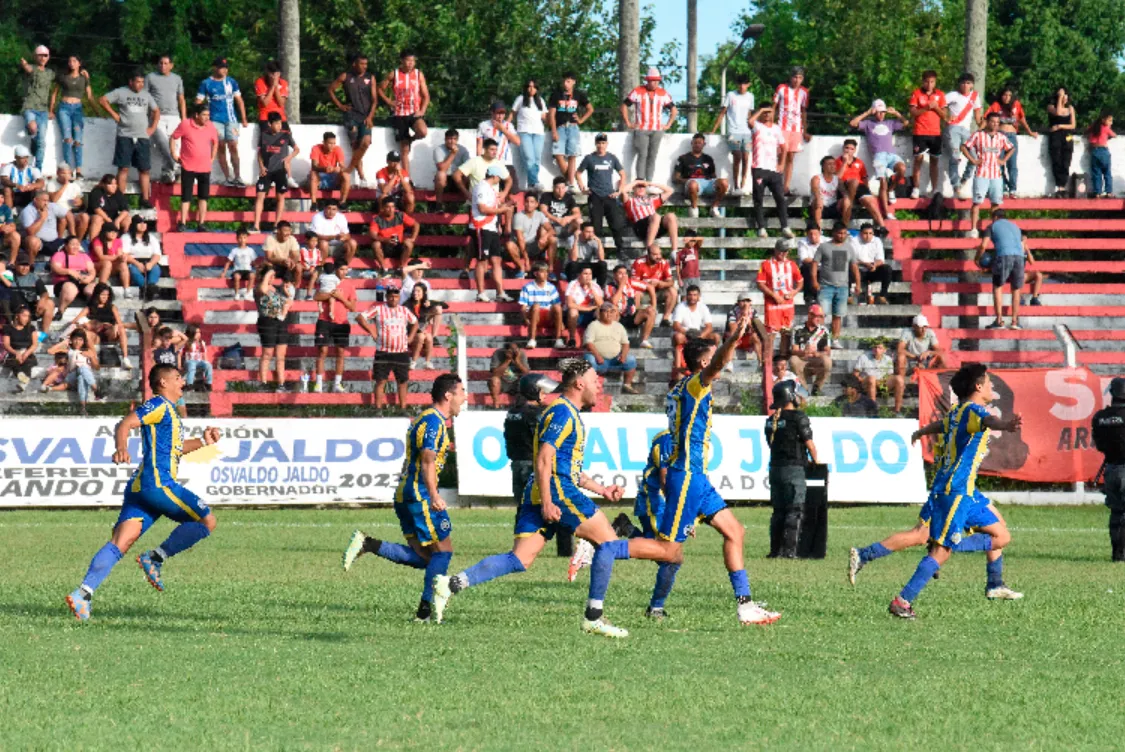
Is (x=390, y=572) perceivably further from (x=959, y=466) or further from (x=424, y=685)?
(x=424, y=685)

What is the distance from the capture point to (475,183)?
26891 mm

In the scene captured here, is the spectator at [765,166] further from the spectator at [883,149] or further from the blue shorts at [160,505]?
the blue shorts at [160,505]

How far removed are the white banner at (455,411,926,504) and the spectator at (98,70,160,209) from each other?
8.65m

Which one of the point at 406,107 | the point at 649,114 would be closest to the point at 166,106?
the point at 406,107

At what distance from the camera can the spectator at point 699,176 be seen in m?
29.1

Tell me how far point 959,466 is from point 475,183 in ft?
53.5

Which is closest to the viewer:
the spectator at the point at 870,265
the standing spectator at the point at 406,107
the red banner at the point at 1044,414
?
the red banner at the point at 1044,414

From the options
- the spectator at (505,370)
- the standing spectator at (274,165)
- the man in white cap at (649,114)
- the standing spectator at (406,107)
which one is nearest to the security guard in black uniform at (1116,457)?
the spectator at (505,370)

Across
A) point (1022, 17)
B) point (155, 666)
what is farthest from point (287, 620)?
point (1022, 17)

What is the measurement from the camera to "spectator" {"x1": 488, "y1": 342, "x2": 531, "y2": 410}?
75.4ft

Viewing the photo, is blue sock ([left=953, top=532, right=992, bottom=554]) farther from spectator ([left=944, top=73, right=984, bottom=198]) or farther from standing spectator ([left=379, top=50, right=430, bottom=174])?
standing spectator ([left=379, top=50, right=430, bottom=174])

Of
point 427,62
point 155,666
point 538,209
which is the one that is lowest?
point 155,666

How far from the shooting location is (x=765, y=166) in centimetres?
2812

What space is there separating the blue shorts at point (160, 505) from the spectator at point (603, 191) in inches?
623
